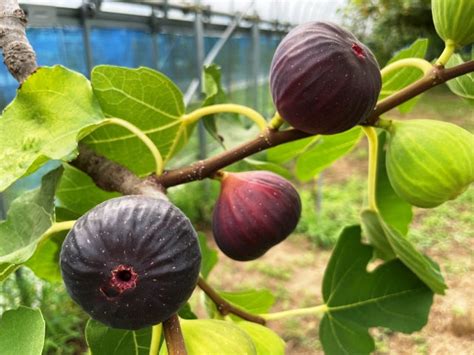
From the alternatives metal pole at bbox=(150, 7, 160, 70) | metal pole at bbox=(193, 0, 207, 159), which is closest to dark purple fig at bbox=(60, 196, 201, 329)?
metal pole at bbox=(150, 7, 160, 70)

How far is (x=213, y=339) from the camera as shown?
477mm

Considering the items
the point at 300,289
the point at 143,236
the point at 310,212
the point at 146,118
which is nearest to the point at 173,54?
the point at 310,212

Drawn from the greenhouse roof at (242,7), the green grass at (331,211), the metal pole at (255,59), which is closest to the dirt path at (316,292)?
the green grass at (331,211)

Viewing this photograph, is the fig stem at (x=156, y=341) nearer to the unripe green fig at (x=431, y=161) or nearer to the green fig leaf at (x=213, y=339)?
the green fig leaf at (x=213, y=339)

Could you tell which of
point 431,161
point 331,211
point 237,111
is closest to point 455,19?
point 431,161

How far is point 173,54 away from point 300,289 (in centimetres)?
264

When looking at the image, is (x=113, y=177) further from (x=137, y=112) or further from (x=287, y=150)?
(x=287, y=150)

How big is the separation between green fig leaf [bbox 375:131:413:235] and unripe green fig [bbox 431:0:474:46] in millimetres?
284

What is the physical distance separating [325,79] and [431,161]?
0.53 ft

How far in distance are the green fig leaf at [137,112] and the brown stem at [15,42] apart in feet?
0.29

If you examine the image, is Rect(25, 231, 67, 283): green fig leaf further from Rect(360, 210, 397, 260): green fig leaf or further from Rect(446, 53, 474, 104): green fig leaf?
Rect(446, 53, 474, 104): green fig leaf

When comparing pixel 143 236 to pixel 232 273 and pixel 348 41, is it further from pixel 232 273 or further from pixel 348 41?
pixel 232 273

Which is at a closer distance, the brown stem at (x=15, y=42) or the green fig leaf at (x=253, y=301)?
the brown stem at (x=15, y=42)

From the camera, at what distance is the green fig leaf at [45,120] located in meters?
0.50
